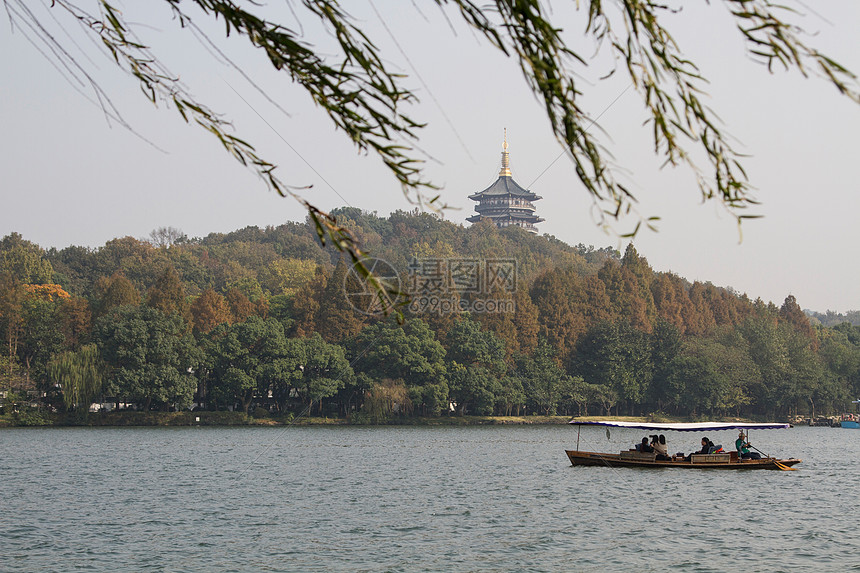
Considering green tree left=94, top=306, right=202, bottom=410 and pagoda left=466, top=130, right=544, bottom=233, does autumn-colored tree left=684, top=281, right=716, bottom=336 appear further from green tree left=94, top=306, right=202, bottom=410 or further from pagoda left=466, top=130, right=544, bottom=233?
pagoda left=466, top=130, right=544, bottom=233

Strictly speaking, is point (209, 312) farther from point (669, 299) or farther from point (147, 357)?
point (669, 299)

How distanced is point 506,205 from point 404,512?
14606 cm

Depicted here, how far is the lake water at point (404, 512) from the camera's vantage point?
18000mm

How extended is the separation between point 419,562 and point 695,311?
76033mm

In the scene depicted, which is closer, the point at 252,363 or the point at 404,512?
the point at 404,512

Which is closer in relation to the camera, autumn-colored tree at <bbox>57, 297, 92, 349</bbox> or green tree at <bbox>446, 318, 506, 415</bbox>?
green tree at <bbox>446, 318, 506, 415</bbox>

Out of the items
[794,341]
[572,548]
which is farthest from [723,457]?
[794,341]

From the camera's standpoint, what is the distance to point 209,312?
232 ft

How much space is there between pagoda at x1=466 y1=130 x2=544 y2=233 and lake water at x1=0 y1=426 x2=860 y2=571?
4949 inches

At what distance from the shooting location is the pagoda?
168m

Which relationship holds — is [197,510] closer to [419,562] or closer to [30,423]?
[419,562]

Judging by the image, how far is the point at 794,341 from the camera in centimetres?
8088

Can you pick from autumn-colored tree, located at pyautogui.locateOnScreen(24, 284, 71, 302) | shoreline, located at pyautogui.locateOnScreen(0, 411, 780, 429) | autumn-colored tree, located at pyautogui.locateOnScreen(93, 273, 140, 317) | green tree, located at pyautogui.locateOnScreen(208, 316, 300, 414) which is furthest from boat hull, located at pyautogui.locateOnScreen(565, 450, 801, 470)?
autumn-colored tree, located at pyautogui.locateOnScreen(24, 284, 71, 302)

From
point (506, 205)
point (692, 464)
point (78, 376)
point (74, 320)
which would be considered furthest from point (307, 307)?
point (506, 205)
